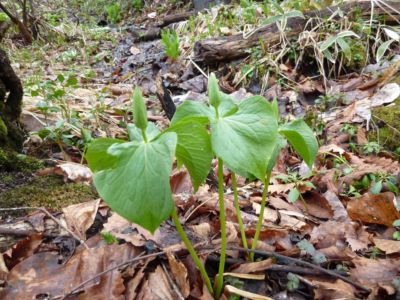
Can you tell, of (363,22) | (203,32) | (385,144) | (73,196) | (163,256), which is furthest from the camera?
(203,32)

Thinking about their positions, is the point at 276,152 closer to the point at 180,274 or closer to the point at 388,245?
the point at 180,274

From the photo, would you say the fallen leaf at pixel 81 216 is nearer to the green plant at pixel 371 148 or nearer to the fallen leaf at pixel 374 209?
the fallen leaf at pixel 374 209

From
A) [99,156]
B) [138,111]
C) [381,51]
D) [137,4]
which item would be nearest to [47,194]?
[99,156]

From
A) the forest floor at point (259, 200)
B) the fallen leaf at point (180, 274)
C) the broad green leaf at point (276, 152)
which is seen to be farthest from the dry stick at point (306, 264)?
the broad green leaf at point (276, 152)

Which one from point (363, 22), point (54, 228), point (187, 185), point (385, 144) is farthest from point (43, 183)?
point (363, 22)

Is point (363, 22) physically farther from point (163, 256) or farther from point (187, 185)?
point (163, 256)

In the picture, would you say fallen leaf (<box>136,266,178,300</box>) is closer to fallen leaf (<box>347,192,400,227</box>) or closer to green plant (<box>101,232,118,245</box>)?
green plant (<box>101,232,118,245</box>)
